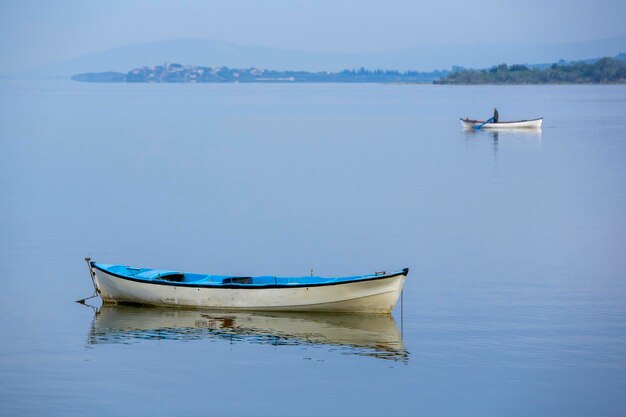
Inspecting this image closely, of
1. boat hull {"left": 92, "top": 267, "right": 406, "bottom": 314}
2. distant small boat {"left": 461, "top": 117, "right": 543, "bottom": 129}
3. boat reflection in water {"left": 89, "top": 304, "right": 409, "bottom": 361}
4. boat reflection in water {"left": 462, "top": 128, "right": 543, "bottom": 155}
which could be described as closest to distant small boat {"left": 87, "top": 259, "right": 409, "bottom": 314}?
boat hull {"left": 92, "top": 267, "right": 406, "bottom": 314}

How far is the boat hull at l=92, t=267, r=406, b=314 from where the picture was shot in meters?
26.9

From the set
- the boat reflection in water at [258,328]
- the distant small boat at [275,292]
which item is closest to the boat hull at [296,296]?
the distant small boat at [275,292]

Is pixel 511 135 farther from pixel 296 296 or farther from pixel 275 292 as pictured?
pixel 275 292

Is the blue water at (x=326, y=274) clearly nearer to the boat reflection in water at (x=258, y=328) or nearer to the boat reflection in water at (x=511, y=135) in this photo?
the boat reflection in water at (x=258, y=328)

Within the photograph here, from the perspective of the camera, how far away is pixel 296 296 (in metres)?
27.2

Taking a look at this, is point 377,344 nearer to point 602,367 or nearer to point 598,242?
point 602,367

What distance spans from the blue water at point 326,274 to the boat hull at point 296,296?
0.30m

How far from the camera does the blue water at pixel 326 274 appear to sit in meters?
22.4

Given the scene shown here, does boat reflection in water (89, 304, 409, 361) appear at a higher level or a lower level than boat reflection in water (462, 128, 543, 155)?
higher

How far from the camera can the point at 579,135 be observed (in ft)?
307

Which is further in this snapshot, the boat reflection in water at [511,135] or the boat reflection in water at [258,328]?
the boat reflection in water at [511,135]

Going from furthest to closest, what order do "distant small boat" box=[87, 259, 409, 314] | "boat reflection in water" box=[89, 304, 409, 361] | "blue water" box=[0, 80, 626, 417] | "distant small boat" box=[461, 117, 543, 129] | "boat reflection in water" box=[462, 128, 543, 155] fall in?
"distant small boat" box=[461, 117, 543, 129] → "boat reflection in water" box=[462, 128, 543, 155] → "distant small boat" box=[87, 259, 409, 314] → "boat reflection in water" box=[89, 304, 409, 361] → "blue water" box=[0, 80, 626, 417]

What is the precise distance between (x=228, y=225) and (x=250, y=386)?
65.5 feet

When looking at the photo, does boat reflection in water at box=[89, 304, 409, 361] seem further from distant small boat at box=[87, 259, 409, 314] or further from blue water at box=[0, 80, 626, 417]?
distant small boat at box=[87, 259, 409, 314]
